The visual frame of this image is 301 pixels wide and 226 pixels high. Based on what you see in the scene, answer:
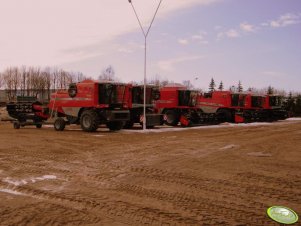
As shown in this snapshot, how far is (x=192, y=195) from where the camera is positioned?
737cm

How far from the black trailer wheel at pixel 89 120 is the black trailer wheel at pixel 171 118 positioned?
8618 millimetres

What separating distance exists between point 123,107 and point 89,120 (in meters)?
2.22

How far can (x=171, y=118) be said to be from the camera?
28.9 meters

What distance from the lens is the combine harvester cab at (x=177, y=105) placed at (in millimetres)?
28938

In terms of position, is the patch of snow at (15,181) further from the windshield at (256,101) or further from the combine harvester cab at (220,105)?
the windshield at (256,101)

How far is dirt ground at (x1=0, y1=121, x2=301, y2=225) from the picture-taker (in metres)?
6.08

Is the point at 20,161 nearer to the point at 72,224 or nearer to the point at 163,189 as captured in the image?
the point at 163,189

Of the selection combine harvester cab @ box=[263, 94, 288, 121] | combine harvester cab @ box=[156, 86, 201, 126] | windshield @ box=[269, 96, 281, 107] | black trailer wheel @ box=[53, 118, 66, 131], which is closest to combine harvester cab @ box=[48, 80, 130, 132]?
black trailer wheel @ box=[53, 118, 66, 131]

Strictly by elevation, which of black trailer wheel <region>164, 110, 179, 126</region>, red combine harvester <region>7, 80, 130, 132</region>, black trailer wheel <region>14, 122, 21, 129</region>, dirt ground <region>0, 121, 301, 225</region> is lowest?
dirt ground <region>0, 121, 301, 225</region>

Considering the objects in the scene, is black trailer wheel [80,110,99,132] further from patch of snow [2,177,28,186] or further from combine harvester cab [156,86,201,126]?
patch of snow [2,177,28,186]

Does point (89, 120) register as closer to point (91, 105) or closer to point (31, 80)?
point (91, 105)

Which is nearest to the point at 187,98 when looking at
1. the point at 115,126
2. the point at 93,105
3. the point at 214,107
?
the point at 214,107

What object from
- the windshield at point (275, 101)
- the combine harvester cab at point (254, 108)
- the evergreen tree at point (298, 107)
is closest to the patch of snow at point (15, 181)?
the combine harvester cab at point (254, 108)

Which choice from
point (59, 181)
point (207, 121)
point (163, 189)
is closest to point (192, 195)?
point (163, 189)
